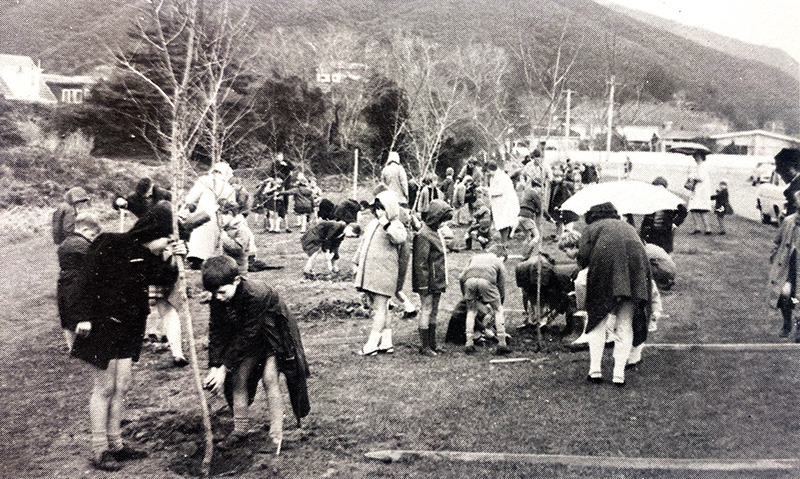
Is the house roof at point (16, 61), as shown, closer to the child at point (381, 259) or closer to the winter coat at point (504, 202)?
the child at point (381, 259)

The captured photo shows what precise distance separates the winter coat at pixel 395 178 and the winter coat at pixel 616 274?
296cm

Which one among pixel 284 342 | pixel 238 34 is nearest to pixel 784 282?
pixel 284 342

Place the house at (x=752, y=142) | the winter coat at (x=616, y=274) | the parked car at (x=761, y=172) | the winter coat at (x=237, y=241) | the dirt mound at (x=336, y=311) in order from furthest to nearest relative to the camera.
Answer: the house at (x=752, y=142), the parked car at (x=761, y=172), the dirt mound at (x=336, y=311), the winter coat at (x=237, y=241), the winter coat at (x=616, y=274)

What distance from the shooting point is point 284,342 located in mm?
3855

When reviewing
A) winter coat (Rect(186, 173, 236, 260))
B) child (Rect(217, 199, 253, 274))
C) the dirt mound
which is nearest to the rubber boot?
the dirt mound

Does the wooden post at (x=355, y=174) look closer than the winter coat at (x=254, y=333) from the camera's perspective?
No

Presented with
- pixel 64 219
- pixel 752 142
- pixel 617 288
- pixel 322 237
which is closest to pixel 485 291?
pixel 617 288

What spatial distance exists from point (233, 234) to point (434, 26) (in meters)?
4.93

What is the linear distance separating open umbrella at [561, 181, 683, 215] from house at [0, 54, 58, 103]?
209 inches

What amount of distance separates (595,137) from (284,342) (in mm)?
27423

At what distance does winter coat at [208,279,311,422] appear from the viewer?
375cm

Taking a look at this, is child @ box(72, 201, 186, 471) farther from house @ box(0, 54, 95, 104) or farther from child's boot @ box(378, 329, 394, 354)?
child's boot @ box(378, 329, 394, 354)

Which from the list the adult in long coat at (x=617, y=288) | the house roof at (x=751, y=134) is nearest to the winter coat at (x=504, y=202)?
the house roof at (x=751, y=134)

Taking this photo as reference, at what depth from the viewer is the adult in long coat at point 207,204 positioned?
668 cm
